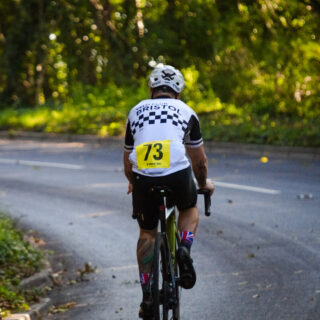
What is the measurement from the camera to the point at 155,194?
5.06m

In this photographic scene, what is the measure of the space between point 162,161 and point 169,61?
82.4ft

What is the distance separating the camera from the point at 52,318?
21.0ft

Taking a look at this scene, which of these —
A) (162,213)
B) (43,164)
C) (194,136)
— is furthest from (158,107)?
(43,164)

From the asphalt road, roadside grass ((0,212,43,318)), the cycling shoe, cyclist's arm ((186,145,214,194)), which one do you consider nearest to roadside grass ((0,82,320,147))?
the asphalt road

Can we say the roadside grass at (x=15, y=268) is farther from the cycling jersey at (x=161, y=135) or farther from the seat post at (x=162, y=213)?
the cycling jersey at (x=161, y=135)

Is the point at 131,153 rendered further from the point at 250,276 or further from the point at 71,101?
the point at 71,101

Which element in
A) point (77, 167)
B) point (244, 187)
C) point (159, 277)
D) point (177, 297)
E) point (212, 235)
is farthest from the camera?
point (77, 167)

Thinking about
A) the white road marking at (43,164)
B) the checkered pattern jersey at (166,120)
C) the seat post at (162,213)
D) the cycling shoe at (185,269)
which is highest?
the checkered pattern jersey at (166,120)

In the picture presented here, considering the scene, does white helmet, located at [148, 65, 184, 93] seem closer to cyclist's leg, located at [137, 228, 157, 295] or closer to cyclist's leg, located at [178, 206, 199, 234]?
cyclist's leg, located at [178, 206, 199, 234]

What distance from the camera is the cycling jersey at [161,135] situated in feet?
16.5

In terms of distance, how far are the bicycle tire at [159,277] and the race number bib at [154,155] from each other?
1.56 feet

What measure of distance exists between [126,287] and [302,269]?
1.79 meters

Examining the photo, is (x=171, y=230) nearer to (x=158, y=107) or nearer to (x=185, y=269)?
(x=185, y=269)

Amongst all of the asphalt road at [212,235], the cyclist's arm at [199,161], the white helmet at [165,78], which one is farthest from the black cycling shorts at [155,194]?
the asphalt road at [212,235]
